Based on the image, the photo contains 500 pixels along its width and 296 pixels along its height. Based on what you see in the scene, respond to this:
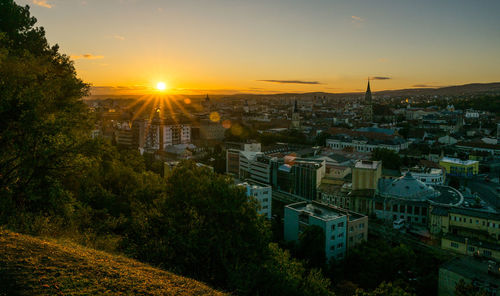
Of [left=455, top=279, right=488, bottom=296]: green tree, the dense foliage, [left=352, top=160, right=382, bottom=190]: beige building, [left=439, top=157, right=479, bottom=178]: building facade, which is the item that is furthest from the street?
[left=455, top=279, right=488, bottom=296]: green tree

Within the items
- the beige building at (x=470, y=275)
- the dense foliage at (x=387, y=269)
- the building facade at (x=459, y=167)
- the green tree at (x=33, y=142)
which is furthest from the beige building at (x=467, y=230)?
Result: the green tree at (x=33, y=142)

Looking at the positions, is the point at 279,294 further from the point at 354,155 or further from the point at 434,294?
the point at 354,155

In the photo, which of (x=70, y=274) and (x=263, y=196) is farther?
(x=263, y=196)

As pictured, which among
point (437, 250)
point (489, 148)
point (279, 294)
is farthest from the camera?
point (489, 148)

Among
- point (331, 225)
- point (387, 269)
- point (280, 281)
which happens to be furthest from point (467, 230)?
point (280, 281)

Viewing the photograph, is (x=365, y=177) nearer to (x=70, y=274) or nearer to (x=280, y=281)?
(x=280, y=281)

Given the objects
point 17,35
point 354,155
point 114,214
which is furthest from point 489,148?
point 17,35

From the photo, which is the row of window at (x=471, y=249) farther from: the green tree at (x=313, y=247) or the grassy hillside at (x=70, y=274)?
the grassy hillside at (x=70, y=274)

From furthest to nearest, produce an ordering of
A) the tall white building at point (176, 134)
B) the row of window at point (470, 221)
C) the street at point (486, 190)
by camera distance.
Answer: the tall white building at point (176, 134), the street at point (486, 190), the row of window at point (470, 221)
